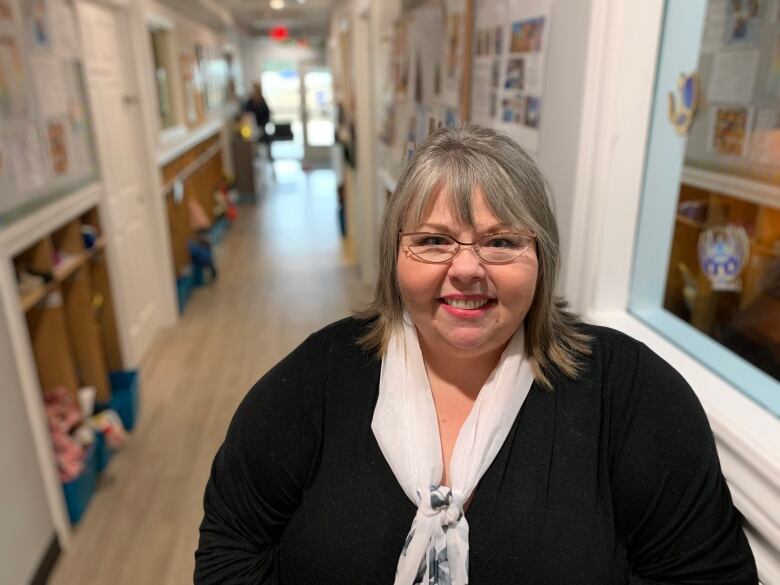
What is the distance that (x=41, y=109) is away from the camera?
100.0 inches

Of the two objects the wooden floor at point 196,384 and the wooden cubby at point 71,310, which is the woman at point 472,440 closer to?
the wooden floor at point 196,384

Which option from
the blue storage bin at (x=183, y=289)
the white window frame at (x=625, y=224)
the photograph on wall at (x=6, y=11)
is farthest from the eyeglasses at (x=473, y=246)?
the blue storage bin at (x=183, y=289)

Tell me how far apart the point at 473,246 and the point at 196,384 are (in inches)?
117

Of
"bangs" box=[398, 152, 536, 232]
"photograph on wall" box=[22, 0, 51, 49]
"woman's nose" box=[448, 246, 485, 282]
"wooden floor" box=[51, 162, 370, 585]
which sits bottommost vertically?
"wooden floor" box=[51, 162, 370, 585]

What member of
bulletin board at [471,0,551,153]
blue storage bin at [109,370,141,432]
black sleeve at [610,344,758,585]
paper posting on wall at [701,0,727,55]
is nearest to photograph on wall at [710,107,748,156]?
paper posting on wall at [701,0,727,55]

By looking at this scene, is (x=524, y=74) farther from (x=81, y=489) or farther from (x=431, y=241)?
(x=81, y=489)

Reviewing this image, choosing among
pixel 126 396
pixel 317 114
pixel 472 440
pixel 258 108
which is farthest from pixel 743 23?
pixel 317 114

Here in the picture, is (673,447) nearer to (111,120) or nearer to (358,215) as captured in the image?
(111,120)

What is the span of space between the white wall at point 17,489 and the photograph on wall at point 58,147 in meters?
0.90

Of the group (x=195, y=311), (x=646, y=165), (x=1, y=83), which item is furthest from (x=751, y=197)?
(x=195, y=311)

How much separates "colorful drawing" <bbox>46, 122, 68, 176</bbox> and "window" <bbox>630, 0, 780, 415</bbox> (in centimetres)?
243

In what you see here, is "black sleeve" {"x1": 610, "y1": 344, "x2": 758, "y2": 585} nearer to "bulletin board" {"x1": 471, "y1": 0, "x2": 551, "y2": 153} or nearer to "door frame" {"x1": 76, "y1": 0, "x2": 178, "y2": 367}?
"bulletin board" {"x1": 471, "y1": 0, "x2": 551, "y2": 153}

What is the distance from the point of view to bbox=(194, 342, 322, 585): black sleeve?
3.49 ft

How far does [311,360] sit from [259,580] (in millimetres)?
405
